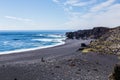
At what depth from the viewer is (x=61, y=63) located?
35219mm

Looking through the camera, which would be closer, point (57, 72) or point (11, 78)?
point (11, 78)

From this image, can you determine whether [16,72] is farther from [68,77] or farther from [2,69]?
[68,77]

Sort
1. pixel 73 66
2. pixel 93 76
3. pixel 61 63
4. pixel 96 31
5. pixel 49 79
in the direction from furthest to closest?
pixel 96 31 < pixel 61 63 < pixel 73 66 < pixel 93 76 < pixel 49 79

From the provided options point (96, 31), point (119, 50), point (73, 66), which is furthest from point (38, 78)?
point (96, 31)

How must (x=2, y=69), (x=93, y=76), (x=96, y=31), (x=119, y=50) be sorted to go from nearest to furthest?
(x=93, y=76) → (x=2, y=69) → (x=119, y=50) → (x=96, y=31)

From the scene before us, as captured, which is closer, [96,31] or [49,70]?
[49,70]

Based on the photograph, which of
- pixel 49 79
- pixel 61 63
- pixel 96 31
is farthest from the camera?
pixel 96 31

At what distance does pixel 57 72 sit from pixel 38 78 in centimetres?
373

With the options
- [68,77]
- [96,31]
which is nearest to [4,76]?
[68,77]

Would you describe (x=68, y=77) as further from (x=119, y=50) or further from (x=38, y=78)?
(x=119, y=50)

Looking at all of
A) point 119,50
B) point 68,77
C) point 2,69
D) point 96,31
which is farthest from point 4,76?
point 96,31

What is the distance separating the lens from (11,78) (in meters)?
25.5

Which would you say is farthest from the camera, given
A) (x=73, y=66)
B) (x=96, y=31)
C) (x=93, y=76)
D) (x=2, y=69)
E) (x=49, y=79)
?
(x=96, y=31)

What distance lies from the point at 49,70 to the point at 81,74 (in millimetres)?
4375
